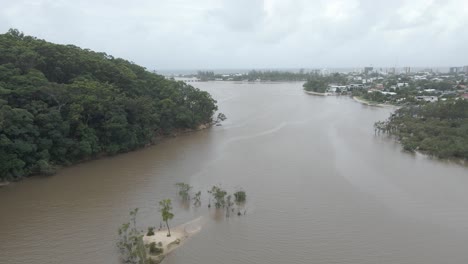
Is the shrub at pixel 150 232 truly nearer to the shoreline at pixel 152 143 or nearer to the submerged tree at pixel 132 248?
the submerged tree at pixel 132 248

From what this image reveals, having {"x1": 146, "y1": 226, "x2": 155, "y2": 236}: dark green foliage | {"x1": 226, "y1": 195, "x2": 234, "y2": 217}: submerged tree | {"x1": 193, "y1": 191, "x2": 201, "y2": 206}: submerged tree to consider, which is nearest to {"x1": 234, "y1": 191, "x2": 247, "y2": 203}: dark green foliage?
{"x1": 226, "y1": 195, "x2": 234, "y2": 217}: submerged tree

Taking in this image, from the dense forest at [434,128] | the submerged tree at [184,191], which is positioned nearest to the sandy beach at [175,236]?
the submerged tree at [184,191]

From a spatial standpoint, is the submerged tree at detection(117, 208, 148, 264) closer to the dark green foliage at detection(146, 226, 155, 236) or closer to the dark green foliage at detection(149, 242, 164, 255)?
the dark green foliage at detection(146, 226, 155, 236)

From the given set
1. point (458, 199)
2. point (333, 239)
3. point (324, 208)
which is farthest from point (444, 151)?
point (333, 239)

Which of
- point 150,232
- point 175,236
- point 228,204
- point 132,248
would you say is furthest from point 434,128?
point 132,248

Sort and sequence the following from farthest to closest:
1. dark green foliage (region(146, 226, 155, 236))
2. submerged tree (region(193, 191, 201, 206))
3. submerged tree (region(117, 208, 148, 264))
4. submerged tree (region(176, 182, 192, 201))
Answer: submerged tree (region(176, 182, 192, 201)) → submerged tree (region(193, 191, 201, 206)) → dark green foliage (region(146, 226, 155, 236)) → submerged tree (region(117, 208, 148, 264))

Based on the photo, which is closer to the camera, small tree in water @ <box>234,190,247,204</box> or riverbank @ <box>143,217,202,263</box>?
riverbank @ <box>143,217,202,263</box>
